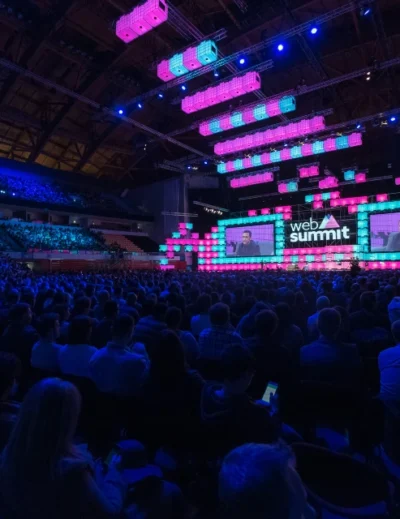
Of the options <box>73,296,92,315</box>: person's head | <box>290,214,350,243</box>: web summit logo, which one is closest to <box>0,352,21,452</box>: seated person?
<box>73,296,92,315</box>: person's head

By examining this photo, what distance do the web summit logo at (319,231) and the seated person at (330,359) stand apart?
68.6ft

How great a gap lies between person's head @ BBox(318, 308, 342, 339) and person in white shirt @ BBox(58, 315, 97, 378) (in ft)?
6.75

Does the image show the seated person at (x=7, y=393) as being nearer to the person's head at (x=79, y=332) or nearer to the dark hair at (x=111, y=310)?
the person's head at (x=79, y=332)

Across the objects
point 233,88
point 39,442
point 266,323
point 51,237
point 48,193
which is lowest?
point 39,442

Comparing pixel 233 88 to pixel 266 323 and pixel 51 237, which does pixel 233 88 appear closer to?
pixel 266 323

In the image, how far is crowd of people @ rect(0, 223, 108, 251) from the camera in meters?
24.1

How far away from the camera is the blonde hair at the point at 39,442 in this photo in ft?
3.99

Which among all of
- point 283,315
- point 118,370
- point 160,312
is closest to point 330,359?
point 283,315

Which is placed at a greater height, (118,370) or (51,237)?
(51,237)

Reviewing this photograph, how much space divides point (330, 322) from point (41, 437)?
102 inches

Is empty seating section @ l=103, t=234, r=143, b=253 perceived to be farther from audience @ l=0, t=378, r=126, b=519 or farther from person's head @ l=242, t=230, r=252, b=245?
audience @ l=0, t=378, r=126, b=519

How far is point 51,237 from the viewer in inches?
1038

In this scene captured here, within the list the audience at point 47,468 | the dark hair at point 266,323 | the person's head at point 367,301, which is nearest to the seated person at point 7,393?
the audience at point 47,468

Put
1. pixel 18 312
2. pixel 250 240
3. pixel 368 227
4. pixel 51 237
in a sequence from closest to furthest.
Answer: pixel 18 312, pixel 368 227, pixel 51 237, pixel 250 240
